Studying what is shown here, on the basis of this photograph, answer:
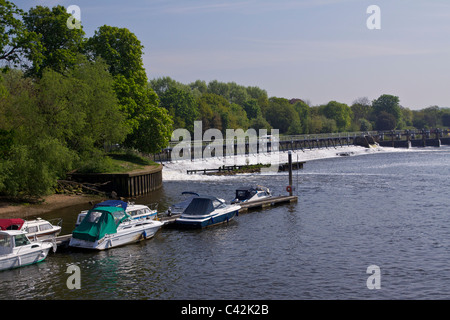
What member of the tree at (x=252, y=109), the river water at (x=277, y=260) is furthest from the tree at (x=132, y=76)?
the tree at (x=252, y=109)

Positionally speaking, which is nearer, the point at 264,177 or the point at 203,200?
the point at 203,200

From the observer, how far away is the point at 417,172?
289 feet

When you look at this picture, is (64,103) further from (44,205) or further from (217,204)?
(217,204)

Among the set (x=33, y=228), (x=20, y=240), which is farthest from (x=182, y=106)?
(x=20, y=240)

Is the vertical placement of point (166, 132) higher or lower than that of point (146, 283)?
higher

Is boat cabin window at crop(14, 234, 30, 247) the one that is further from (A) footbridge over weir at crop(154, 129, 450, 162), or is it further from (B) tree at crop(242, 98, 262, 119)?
(B) tree at crop(242, 98, 262, 119)

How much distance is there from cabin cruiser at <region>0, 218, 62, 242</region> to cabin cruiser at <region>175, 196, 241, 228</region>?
1095 cm

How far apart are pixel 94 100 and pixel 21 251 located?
3384 cm

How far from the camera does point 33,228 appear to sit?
3394cm

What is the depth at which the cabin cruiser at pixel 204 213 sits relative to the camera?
41.0 metres

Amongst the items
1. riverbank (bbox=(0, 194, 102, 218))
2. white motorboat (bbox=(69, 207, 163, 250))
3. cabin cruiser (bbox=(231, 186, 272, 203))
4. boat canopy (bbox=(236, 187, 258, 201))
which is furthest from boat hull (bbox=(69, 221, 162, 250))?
boat canopy (bbox=(236, 187, 258, 201))

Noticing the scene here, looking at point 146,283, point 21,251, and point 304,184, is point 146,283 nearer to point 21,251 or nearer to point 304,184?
point 21,251

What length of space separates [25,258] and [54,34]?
4545 cm
